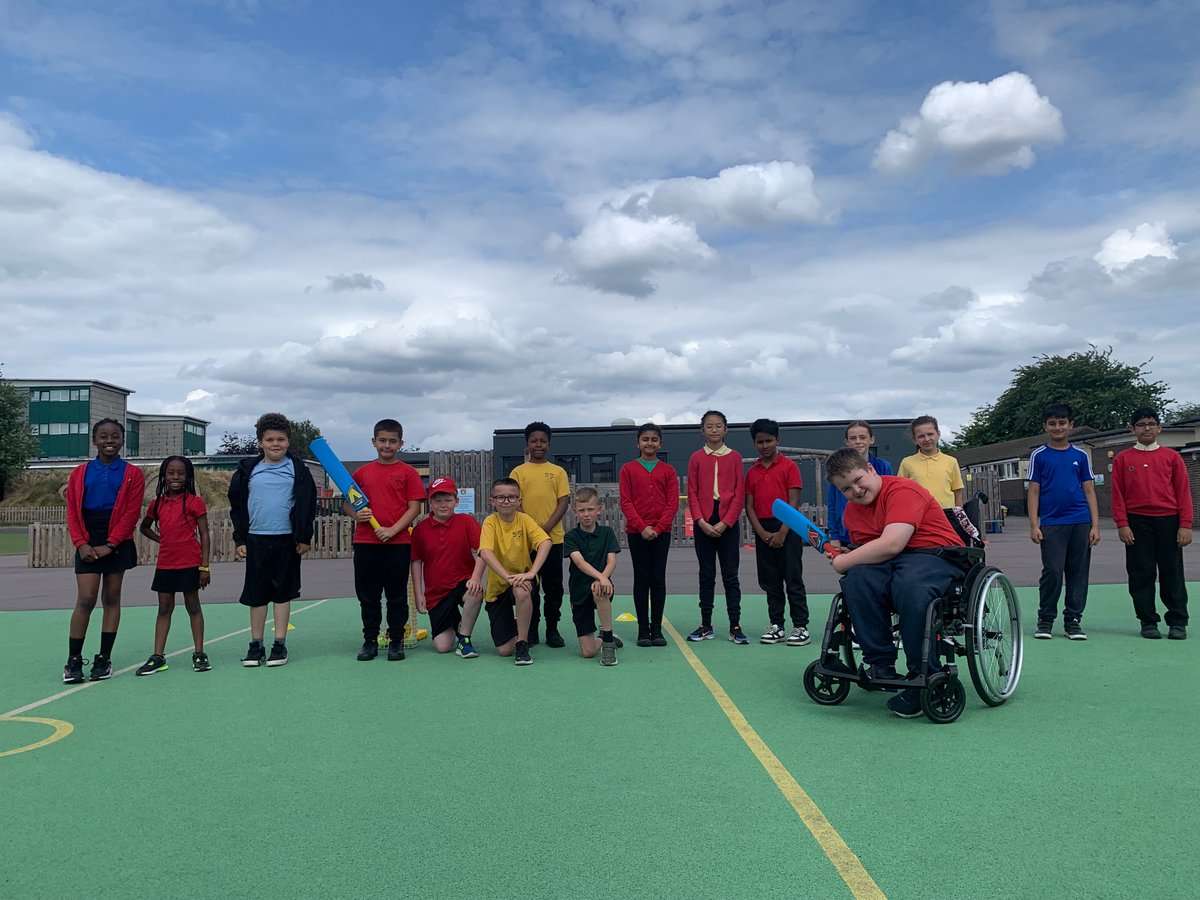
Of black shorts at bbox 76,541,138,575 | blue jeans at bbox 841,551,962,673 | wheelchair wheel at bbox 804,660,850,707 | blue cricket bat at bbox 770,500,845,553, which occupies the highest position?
blue cricket bat at bbox 770,500,845,553

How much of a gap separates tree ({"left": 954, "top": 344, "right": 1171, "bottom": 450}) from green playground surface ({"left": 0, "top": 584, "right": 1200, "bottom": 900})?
5913 cm

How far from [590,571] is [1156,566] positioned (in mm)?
4954

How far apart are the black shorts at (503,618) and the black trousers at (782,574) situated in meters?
2.03

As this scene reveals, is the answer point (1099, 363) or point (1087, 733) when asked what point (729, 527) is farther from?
point (1099, 363)

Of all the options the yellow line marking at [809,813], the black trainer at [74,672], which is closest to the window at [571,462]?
the black trainer at [74,672]

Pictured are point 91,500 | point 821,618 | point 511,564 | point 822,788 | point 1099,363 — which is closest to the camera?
point 822,788

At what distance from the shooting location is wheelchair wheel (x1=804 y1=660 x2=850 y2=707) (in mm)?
5070

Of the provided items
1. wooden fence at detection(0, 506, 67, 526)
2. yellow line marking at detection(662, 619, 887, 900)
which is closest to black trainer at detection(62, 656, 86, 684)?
yellow line marking at detection(662, 619, 887, 900)

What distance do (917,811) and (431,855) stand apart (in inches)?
70.1

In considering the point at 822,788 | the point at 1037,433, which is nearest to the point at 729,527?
the point at 822,788

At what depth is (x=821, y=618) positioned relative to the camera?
360 inches

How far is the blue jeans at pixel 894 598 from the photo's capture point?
4613 mm

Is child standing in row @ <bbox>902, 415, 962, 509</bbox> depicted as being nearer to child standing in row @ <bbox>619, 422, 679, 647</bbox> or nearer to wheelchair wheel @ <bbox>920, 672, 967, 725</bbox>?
child standing in row @ <bbox>619, 422, 679, 647</bbox>

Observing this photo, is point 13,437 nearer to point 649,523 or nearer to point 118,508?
point 118,508
